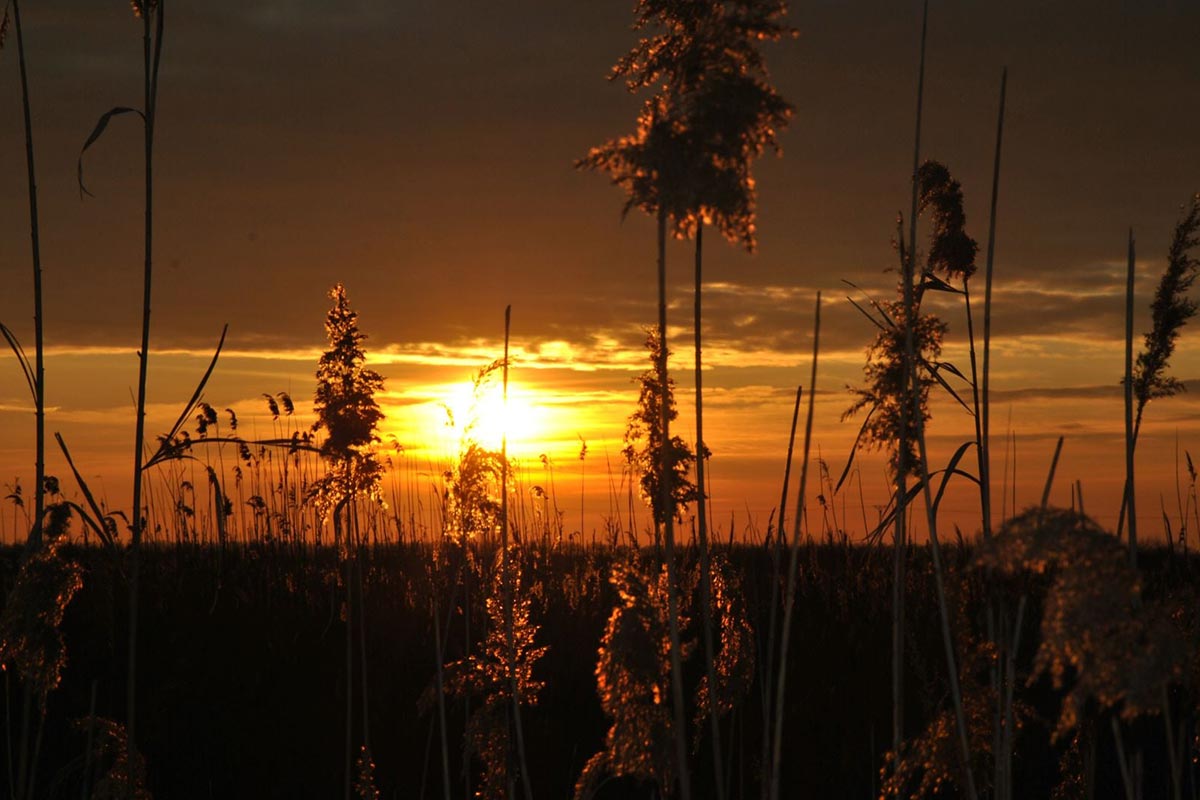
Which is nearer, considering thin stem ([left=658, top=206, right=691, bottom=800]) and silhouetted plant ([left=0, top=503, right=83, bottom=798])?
thin stem ([left=658, top=206, right=691, bottom=800])

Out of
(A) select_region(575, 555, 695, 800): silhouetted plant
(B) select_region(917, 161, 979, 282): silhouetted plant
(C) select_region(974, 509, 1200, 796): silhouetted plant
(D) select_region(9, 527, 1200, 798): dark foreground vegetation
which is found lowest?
(D) select_region(9, 527, 1200, 798): dark foreground vegetation

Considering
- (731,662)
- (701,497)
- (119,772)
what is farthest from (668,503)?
(119,772)

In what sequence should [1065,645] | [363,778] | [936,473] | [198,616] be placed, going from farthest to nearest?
[198,616]
[363,778]
[936,473]
[1065,645]

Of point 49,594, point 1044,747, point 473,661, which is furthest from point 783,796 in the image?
point 49,594

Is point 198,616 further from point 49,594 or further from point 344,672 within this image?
point 49,594

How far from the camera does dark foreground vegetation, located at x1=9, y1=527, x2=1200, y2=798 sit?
8.36ft

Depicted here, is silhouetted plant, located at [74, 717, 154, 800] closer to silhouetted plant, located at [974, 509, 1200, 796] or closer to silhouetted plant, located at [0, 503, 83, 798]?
silhouetted plant, located at [0, 503, 83, 798]

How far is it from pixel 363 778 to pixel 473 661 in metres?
0.64

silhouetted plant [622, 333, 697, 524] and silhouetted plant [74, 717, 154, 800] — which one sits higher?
silhouetted plant [622, 333, 697, 524]

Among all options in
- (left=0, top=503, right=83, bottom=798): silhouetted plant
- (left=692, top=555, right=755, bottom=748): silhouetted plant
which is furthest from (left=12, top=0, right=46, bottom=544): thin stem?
(left=692, top=555, right=755, bottom=748): silhouetted plant

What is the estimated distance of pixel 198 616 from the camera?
7695 mm

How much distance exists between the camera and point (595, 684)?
252 inches

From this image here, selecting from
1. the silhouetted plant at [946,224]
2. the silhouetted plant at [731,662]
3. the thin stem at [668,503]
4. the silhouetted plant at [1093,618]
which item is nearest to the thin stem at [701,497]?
the thin stem at [668,503]

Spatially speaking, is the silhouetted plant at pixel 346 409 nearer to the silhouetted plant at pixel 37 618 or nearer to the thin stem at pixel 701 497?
the silhouetted plant at pixel 37 618
